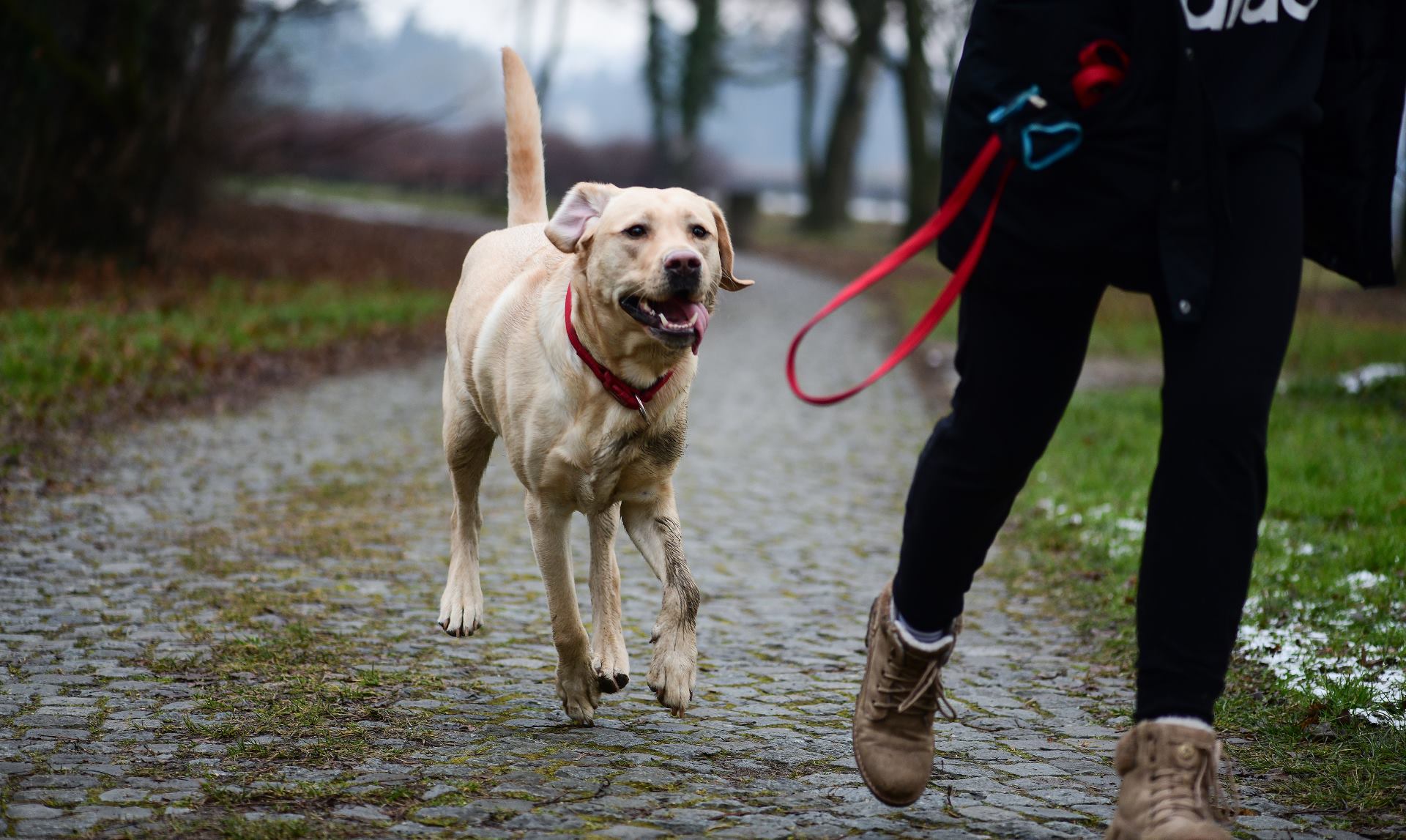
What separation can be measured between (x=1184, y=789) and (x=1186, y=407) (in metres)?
0.69

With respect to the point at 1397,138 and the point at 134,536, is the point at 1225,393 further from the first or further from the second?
the point at 134,536

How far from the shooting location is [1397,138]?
105 inches

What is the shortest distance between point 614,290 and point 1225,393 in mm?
1643

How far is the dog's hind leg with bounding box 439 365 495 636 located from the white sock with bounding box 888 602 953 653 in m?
1.76

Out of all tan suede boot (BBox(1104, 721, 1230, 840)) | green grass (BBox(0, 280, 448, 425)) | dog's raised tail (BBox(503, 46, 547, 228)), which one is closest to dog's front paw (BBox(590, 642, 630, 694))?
tan suede boot (BBox(1104, 721, 1230, 840))

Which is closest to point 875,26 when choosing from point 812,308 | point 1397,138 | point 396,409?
point 812,308

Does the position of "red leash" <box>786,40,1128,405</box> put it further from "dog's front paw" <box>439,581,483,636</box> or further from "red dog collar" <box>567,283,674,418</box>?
"dog's front paw" <box>439,581,483,636</box>

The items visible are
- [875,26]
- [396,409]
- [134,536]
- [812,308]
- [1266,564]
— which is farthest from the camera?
[875,26]

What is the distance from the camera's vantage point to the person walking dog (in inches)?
100

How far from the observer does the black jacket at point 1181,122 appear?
2.54m

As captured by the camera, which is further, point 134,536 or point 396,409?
point 396,409

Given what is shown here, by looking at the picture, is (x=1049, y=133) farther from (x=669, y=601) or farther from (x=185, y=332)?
(x=185, y=332)

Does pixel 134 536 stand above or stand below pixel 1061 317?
below

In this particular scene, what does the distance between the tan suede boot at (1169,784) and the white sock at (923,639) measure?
481mm
